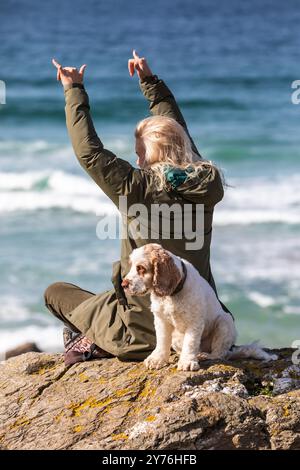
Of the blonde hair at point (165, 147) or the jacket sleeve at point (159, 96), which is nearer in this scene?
the blonde hair at point (165, 147)

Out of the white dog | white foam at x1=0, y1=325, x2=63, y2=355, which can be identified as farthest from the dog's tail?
white foam at x1=0, y1=325, x2=63, y2=355

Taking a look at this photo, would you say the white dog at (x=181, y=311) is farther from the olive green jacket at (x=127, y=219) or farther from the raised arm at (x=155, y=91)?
the raised arm at (x=155, y=91)

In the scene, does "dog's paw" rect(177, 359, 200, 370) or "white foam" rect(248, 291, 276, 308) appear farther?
"white foam" rect(248, 291, 276, 308)

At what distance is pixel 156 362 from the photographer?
5.30 m

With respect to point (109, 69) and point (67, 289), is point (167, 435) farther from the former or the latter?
point (109, 69)

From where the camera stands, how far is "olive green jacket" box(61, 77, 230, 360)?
17.1 ft

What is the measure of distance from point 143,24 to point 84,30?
3486 mm

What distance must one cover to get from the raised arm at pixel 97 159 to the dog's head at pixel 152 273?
440 millimetres

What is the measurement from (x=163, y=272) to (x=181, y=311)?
0.32m

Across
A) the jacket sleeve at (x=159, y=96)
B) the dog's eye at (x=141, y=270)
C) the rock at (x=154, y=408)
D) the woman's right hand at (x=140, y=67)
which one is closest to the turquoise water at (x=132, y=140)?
the jacket sleeve at (x=159, y=96)

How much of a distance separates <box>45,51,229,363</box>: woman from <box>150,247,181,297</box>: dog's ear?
445 millimetres

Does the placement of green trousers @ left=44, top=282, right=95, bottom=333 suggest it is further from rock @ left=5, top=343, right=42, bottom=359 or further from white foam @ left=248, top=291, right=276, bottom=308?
white foam @ left=248, top=291, right=276, bottom=308

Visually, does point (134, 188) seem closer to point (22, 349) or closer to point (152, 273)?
point (152, 273)

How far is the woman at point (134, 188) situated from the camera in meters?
5.24
